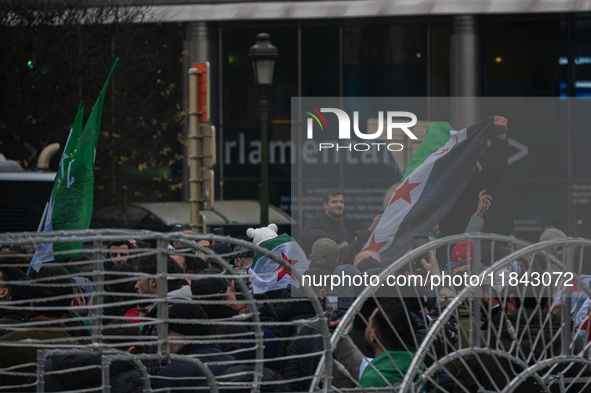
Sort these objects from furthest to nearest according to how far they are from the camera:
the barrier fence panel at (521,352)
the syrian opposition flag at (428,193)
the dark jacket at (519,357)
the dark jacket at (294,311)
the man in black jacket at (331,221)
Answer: the man in black jacket at (331,221), the syrian opposition flag at (428,193), the dark jacket at (294,311), the dark jacket at (519,357), the barrier fence panel at (521,352)

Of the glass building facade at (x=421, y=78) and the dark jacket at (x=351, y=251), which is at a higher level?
the glass building facade at (x=421, y=78)

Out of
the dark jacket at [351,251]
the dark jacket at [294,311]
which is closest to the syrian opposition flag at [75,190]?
the dark jacket at [294,311]

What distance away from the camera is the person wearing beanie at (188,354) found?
12.2ft

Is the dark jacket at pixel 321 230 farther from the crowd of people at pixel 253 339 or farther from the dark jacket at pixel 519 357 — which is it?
the dark jacket at pixel 519 357

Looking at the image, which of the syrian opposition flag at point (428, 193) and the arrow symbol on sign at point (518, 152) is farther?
the arrow symbol on sign at point (518, 152)

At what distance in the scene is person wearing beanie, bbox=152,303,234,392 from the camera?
3.73m

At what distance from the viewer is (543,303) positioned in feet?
16.8

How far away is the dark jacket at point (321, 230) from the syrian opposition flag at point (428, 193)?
5.79ft

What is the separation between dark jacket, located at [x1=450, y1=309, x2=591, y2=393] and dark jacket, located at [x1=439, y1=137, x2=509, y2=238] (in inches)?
85.5

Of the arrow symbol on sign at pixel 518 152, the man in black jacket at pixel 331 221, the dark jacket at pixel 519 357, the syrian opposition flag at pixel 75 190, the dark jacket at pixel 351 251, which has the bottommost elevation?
the dark jacket at pixel 519 357

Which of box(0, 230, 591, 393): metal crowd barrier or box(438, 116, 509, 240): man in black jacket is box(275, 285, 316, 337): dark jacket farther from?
box(438, 116, 509, 240): man in black jacket

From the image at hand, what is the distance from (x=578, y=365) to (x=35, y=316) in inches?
A: 128

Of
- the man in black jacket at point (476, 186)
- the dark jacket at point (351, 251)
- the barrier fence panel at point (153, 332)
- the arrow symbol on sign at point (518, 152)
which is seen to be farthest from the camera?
the arrow symbol on sign at point (518, 152)

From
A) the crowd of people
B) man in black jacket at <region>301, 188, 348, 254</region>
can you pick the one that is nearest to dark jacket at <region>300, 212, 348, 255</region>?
man in black jacket at <region>301, 188, 348, 254</region>
